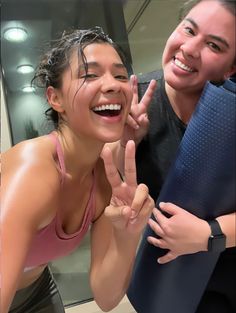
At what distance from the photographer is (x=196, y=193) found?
0.57 m

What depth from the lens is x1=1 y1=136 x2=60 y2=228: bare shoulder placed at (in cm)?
62

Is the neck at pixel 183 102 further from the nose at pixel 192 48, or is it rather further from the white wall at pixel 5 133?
the white wall at pixel 5 133

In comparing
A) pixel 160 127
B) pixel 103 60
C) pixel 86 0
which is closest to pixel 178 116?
pixel 160 127

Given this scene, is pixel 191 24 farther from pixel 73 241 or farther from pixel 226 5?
pixel 73 241

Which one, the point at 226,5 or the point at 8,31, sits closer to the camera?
the point at 226,5

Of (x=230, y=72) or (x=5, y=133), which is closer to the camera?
(x=230, y=72)

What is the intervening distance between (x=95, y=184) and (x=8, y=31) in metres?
0.73

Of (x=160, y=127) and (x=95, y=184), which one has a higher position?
(x=160, y=127)

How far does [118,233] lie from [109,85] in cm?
29

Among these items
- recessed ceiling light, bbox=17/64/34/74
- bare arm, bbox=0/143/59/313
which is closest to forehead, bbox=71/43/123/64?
bare arm, bbox=0/143/59/313

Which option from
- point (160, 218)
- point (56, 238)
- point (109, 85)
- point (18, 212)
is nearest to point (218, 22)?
point (109, 85)

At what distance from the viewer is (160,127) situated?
74cm

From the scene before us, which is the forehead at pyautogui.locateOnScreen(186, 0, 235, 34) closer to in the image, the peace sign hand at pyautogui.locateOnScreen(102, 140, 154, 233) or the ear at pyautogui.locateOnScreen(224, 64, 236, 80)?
the ear at pyautogui.locateOnScreen(224, 64, 236, 80)

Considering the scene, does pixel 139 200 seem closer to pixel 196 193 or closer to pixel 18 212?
pixel 196 193
